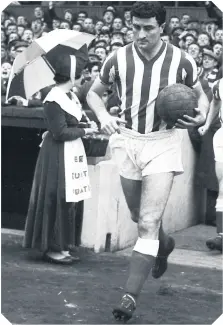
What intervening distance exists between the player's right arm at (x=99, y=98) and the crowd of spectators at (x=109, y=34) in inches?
123

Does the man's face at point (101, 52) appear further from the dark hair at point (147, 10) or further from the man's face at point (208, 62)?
the dark hair at point (147, 10)

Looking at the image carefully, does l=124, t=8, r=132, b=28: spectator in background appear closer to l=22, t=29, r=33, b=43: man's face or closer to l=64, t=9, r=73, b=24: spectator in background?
l=64, t=9, r=73, b=24: spectator in background

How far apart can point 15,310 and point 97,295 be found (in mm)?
819

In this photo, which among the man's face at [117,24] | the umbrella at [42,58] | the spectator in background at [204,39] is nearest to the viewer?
the umbrella at [42,58]

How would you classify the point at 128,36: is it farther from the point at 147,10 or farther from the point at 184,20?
the point at 147,10

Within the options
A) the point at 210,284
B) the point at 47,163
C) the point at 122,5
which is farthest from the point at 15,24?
the point at 210,284

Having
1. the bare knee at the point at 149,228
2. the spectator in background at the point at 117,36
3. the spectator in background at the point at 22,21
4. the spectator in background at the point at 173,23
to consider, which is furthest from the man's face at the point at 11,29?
the bare knee at the point at 149,228

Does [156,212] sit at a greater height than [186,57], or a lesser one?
lesser

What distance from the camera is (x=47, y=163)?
7.93 metres

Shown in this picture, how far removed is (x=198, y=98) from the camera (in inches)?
249

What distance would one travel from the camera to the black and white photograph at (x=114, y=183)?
5977mm

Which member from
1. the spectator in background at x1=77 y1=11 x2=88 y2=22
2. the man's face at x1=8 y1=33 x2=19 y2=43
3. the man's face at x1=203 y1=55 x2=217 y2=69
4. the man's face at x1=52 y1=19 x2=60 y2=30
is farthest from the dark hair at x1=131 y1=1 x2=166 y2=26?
the man's face at x1=52 y1=19 x2=60 y2=30

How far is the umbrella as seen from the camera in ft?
26.1

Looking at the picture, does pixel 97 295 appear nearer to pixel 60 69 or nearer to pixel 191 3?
pixel 60 69
